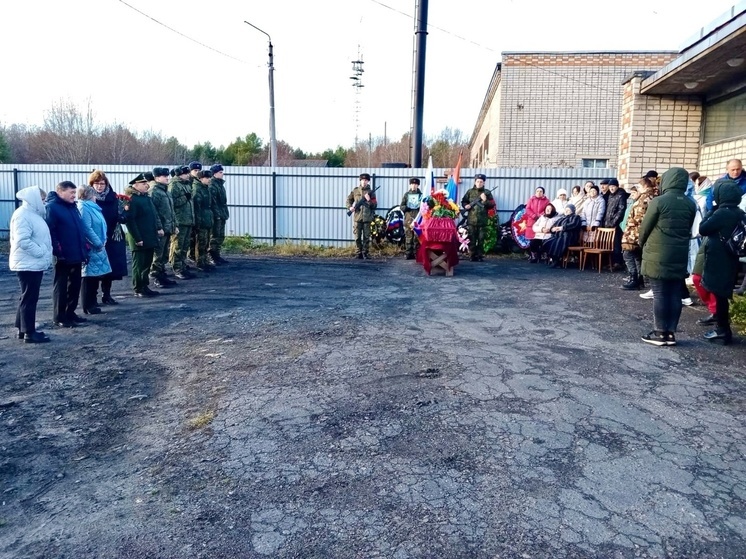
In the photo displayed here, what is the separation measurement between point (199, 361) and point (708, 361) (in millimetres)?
4941

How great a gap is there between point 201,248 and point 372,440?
8836 mm

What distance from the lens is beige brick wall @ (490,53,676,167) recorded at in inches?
827

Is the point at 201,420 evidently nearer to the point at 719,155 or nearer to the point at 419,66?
the point at 719,155

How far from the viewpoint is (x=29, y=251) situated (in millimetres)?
6867

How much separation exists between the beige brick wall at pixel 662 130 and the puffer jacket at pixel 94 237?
10099mm

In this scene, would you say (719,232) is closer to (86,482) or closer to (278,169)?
(86,482)

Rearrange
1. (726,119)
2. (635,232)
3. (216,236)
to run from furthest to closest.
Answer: (216,236), (726,119), (635,232)

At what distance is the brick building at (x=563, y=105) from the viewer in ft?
68.9

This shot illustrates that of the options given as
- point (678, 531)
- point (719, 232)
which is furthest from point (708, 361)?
point (678, 531)

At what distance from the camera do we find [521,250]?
15.4 metres

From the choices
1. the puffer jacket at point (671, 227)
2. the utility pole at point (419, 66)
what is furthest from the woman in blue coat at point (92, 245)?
the utility pole at point (419, 66)

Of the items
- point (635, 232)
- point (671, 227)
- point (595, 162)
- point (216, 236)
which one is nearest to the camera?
point (671, 227)

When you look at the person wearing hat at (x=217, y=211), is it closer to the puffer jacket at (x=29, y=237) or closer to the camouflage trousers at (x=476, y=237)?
the camouflage trousers at (x=476, y=237)

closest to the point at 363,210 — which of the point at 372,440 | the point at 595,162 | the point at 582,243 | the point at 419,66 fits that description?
the point at 419,66
